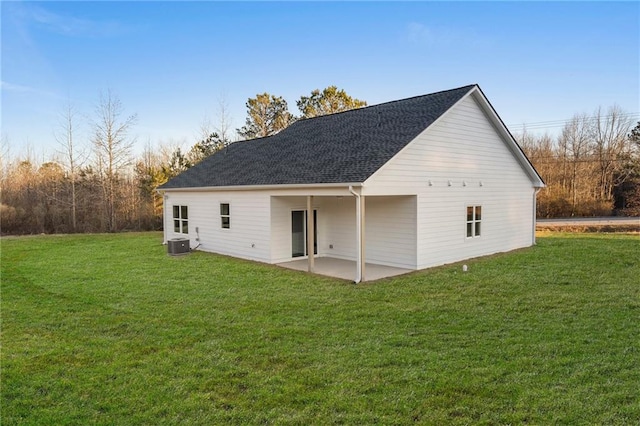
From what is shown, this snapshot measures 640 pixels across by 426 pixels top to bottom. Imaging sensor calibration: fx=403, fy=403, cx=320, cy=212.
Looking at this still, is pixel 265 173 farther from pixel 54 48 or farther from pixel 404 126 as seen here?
pixel 54 48

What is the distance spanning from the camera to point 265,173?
1323cm

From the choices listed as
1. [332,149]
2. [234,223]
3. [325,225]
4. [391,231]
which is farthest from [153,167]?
[391,231]

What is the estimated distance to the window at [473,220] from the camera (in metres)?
13.1

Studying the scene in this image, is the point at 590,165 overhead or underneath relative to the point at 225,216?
overhead

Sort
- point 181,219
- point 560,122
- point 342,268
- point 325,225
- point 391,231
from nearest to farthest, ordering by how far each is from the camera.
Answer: point 342,268 < point 391,231 < point 325,225 < point 181,219 < point 560,122

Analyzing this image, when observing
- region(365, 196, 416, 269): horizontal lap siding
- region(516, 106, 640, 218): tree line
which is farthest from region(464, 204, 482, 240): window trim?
region(516, 106, 640, 218): tree line

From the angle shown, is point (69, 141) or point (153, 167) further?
point (153, 167)

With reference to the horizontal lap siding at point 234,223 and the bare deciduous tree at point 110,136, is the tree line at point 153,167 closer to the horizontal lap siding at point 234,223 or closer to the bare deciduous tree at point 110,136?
the bare deciduous tree at point 110,136

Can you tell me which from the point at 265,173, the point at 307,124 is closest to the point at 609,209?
the point at 307,124

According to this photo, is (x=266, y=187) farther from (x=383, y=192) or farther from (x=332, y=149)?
(x=383, y=192)

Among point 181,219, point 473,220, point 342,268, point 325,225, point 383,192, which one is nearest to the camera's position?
point 383,192

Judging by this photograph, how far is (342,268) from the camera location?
1153cm

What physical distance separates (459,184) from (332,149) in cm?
412

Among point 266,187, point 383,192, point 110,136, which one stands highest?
point 110,136
